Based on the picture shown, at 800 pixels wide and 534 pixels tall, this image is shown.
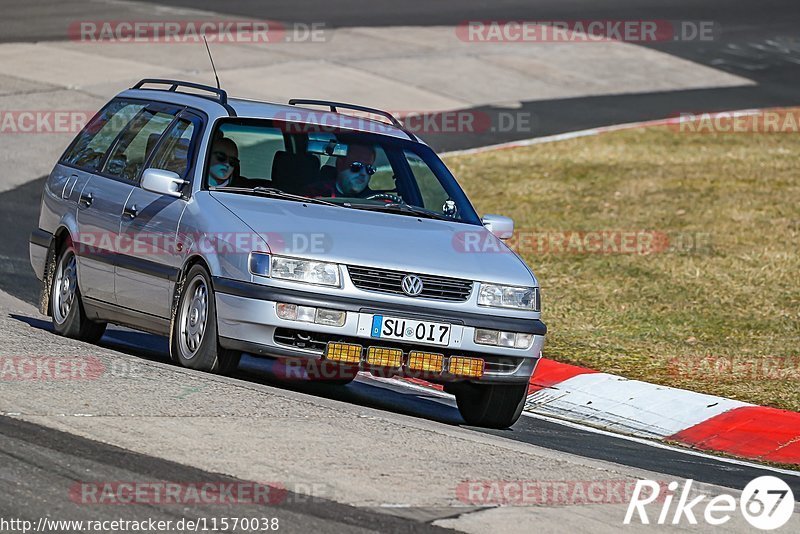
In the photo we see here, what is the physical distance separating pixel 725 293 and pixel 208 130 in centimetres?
632

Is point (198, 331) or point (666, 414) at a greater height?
point (198, 331)

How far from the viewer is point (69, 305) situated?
10.2 meters

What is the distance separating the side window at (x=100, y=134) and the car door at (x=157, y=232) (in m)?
0.63

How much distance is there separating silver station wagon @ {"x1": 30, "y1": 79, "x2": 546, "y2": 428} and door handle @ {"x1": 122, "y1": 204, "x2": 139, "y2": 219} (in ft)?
0.09

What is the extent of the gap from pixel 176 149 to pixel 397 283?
6.67ft

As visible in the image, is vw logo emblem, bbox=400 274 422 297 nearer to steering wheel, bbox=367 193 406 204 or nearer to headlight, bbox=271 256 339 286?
headlight, bbox=271 256 339 286

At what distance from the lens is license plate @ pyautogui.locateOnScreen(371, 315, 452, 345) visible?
27.0 ft

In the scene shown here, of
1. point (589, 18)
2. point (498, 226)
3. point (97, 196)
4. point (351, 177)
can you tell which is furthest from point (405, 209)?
point (589, 18)

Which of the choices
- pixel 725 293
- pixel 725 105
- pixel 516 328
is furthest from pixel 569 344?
pixel 725 105

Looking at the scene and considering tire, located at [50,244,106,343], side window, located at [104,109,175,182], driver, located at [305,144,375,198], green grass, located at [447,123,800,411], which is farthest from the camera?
green grass, located at [447,123,800,411]

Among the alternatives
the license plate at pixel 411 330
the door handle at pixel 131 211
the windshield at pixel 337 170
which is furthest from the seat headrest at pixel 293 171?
the license plate at pixel 411 330

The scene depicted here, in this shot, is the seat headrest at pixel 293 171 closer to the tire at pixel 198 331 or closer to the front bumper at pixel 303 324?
the tire at pixel 198 331

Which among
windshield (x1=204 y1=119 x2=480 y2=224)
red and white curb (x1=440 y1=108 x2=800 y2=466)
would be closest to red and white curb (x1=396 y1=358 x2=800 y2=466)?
red and white curb (x1=440 y1=108 x2=800 y2=466)

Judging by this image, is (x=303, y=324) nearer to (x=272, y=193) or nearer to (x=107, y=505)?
(x=272, y=193)
